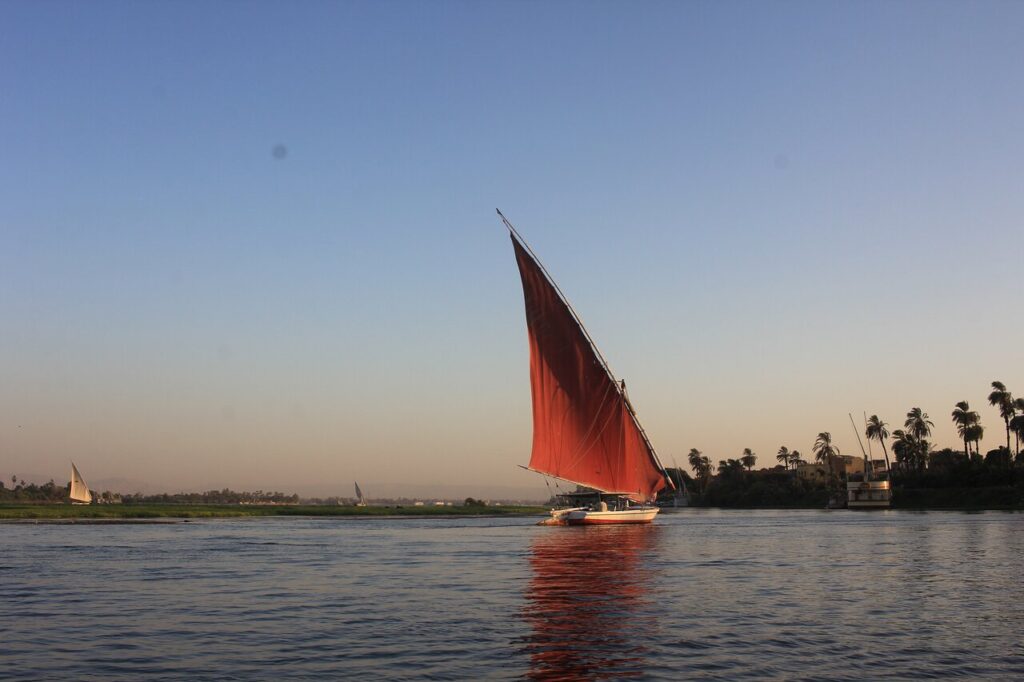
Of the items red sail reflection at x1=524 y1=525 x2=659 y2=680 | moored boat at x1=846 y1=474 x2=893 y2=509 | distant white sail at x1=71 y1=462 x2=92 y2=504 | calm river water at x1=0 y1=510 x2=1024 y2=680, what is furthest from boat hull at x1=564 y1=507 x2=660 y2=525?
distant white sail at x1=71 y1=462 x2=92 y2=504

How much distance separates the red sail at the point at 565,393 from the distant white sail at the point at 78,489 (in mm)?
114210

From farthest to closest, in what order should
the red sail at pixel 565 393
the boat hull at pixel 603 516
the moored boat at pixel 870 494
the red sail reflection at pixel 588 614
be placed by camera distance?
the moored boat at pixel 870 494, the boat hull at pixel 603 516, the red sail at pixel 565 393, the red sail reflection at pixel 588 614

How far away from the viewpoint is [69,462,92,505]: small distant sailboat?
15375 cm

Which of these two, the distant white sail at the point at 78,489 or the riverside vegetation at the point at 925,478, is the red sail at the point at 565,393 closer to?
the riverside vegetation at the point at 925,478

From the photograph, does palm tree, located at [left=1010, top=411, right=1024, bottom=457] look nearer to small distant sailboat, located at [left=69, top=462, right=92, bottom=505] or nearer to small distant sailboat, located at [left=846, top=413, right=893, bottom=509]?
small distant sailboat, located at [left=846, top=413, right=893, bottom=509]

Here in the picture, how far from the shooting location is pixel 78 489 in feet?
520

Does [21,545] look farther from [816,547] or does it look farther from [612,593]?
[816,547]

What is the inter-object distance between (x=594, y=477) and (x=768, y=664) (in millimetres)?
55855

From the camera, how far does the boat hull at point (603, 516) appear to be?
72.8 meters

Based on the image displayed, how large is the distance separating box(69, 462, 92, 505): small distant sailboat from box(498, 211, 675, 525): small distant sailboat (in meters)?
114

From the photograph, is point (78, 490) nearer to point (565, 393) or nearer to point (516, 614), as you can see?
point (565, 393)

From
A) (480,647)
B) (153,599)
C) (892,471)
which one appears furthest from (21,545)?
(892,471)

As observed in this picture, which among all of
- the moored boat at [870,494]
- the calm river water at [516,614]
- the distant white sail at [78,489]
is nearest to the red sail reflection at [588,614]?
the calm river water at [516,614]

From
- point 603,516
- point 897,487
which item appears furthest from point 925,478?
point 603,516
